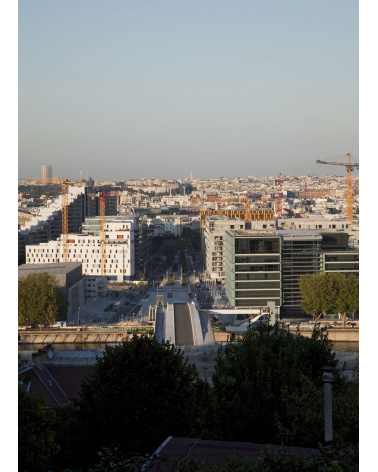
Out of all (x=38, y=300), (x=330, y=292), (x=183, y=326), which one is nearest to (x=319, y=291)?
(x=330, y=292)

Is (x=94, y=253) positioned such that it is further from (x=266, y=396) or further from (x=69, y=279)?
(x=266, y=396)

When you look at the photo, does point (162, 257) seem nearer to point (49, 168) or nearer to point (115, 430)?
point (49, 168)

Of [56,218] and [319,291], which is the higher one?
[56,218]

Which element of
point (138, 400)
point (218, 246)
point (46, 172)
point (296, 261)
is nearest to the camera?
point (138, 400)

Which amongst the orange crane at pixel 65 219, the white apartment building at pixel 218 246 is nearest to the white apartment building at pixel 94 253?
the orange crane at pixel 65 219

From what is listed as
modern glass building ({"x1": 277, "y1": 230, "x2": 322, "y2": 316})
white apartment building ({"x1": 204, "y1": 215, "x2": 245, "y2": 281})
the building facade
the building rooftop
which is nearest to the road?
modern glass building ({"x1": 277, "y1": 230, "x2": 322, "y2": 316})
